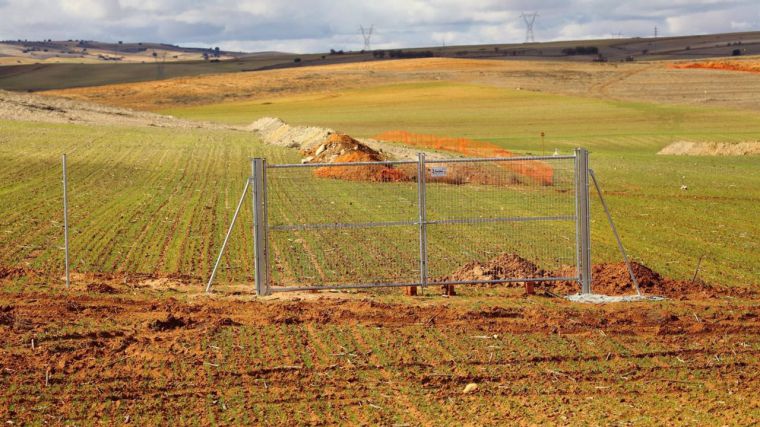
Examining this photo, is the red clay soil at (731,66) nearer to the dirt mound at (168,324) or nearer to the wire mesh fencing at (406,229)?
the wire mesh fencing at (406,229)

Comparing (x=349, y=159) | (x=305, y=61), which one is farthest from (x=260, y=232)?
(x=305, y=61)

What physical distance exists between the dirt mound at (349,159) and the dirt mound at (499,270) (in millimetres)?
15986

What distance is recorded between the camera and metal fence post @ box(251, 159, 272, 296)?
15.9m

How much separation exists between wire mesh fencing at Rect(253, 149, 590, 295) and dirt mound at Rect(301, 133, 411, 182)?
127 centimetres

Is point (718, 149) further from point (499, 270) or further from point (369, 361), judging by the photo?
point (369, 361)

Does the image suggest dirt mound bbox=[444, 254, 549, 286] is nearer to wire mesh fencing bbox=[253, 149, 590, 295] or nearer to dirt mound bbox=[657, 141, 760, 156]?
wire mesh fencing bbox=[253, 149, 590, 295]

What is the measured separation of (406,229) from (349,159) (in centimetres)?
1702

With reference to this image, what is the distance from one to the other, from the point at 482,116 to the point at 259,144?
32811 millimetres

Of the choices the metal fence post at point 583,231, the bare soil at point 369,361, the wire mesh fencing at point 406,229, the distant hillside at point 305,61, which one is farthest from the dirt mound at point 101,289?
the distant hillside at point 305,61

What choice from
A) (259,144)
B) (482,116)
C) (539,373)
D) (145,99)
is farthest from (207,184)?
(145,99)

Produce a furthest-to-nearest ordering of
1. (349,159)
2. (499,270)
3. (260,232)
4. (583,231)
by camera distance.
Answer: (349,159), (499,270), (583,231), (260,232)

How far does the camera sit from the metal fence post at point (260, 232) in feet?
52.2

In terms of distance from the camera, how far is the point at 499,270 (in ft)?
56.5

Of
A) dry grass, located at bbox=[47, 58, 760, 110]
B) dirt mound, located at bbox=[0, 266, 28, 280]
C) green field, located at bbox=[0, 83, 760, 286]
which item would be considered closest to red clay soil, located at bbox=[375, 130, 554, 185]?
green field, located at bbox=[0, 83, 760, 286]
